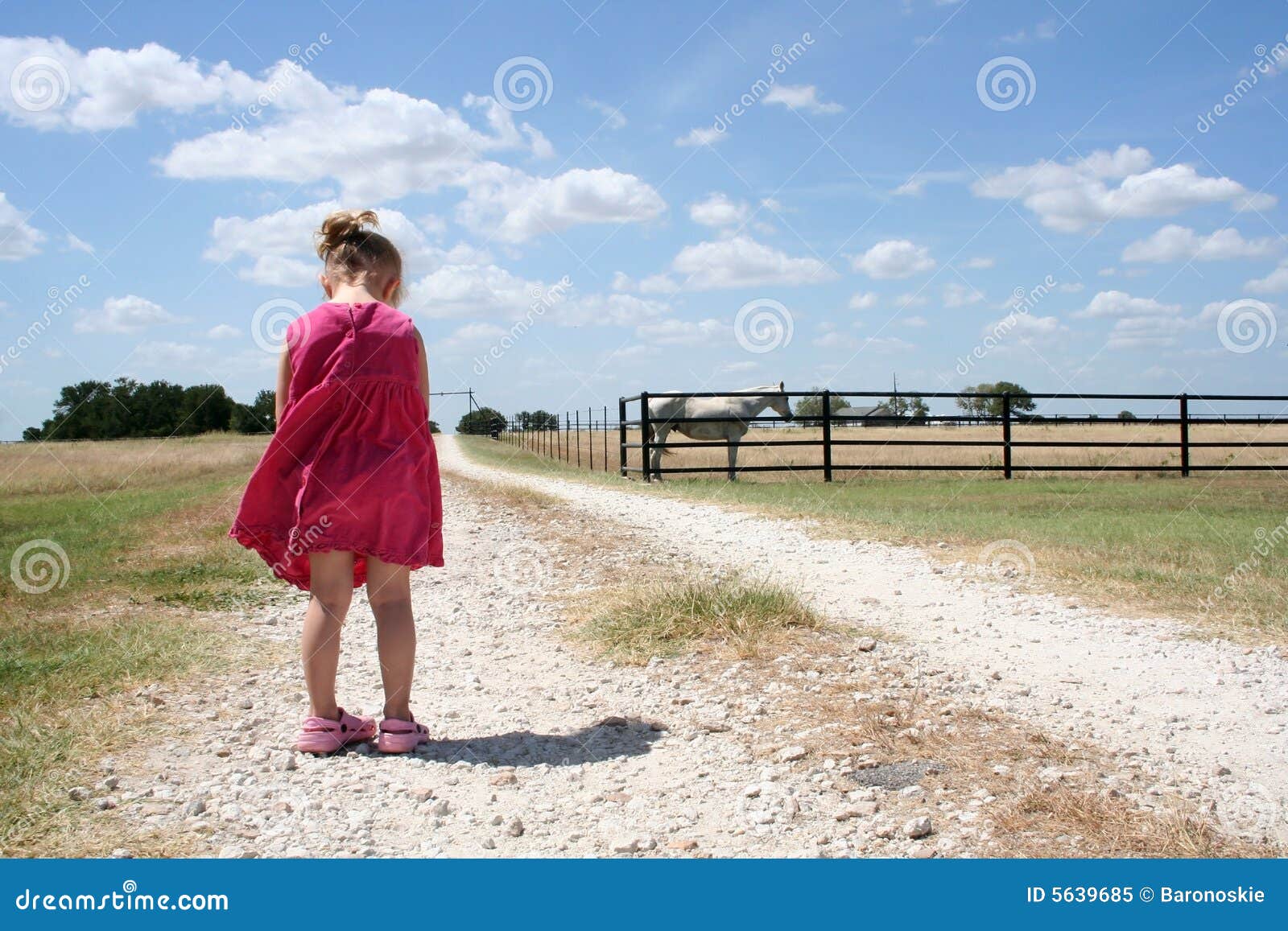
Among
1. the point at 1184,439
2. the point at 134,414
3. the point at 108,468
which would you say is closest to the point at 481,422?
the point at 134,414

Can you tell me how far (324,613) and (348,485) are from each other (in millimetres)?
434

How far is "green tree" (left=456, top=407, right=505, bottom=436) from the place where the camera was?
6838 cm

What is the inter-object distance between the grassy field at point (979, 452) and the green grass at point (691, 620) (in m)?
8.78

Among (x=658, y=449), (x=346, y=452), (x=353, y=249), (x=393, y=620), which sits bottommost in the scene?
(x=393, y=620)

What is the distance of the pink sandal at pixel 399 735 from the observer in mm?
3029

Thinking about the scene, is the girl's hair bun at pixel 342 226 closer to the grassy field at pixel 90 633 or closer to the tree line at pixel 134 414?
the grassy field at pixel 90 633

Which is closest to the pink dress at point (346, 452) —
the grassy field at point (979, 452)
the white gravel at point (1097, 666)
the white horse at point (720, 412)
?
the white gravel at point (1097, 666)

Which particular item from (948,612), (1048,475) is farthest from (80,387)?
(948,612)

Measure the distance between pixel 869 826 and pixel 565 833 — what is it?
0.80 metres

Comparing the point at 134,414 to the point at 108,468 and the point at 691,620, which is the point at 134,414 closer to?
the point at 108,468

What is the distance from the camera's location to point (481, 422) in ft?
238

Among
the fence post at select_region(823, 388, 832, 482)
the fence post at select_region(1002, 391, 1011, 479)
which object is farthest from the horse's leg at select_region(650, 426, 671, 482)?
the fence post at select_region(1002, 391, 1011, 479)

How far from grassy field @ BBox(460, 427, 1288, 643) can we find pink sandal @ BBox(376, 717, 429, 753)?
362 centimetres

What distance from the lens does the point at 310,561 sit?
2996mm
